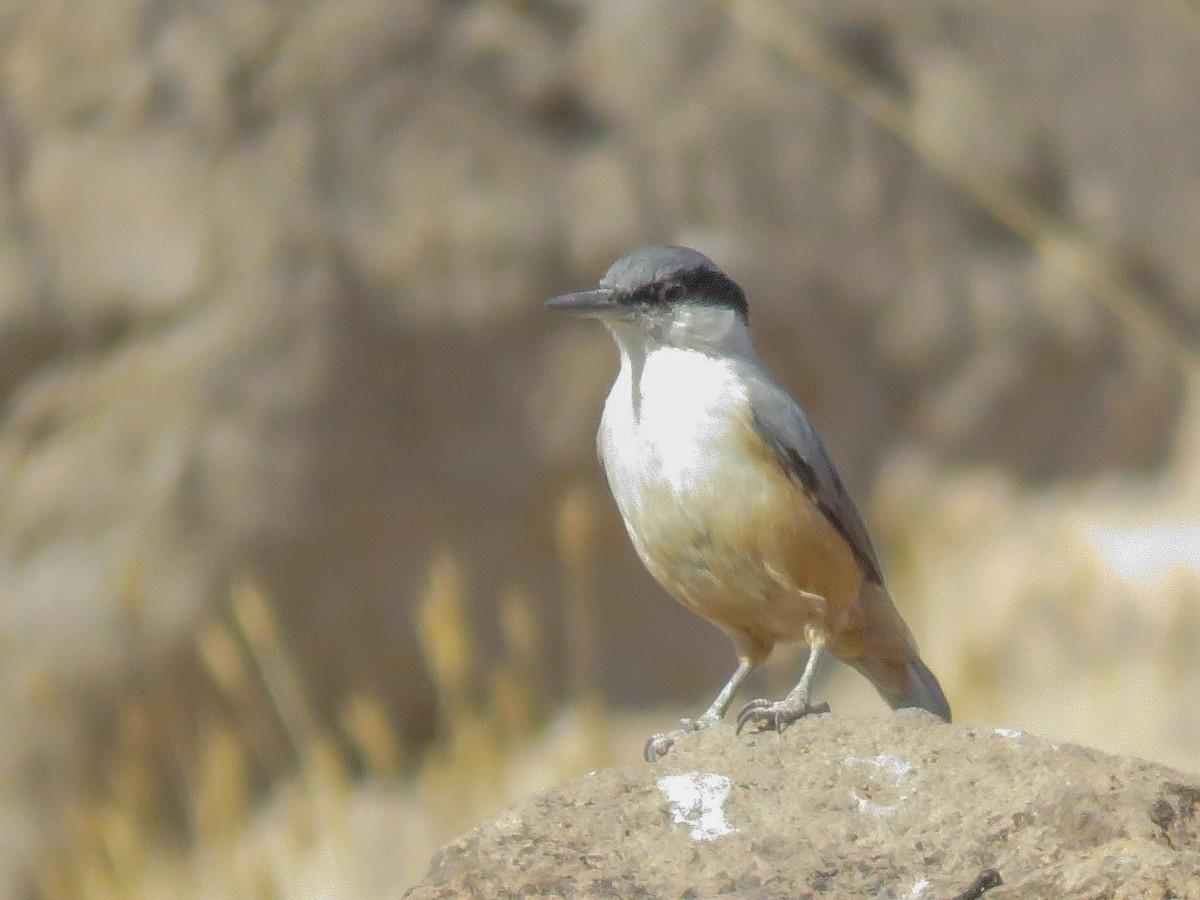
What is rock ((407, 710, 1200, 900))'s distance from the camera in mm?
2998

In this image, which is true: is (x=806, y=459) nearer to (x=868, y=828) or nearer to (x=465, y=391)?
(x=868, y=828)

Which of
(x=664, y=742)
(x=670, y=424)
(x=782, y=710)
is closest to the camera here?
(x=782, y=710)

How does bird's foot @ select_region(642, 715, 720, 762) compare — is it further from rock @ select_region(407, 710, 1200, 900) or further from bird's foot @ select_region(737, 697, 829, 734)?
rock @ select_region(407, 710, 1200, 900)

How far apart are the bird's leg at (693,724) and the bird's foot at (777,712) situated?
13cm

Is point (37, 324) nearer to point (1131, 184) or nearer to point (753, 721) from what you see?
point (753, 721)

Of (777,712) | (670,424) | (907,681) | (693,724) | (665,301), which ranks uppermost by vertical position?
(665,301)

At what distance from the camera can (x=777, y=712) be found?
150 inches

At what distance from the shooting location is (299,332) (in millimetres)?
7273

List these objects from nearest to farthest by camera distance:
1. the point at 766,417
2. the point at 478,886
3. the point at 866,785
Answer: the point at 478,886 < the point at 866,785 < the point at 766,417

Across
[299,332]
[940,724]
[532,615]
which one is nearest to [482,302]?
[299,332]

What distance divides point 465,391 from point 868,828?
4.67m

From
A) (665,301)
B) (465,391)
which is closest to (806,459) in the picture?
(665,301)

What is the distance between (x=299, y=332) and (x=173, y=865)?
7.56ft

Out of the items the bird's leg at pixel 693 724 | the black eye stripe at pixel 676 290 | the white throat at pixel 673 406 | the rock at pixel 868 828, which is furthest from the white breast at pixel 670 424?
the rock at pixel 868 828
